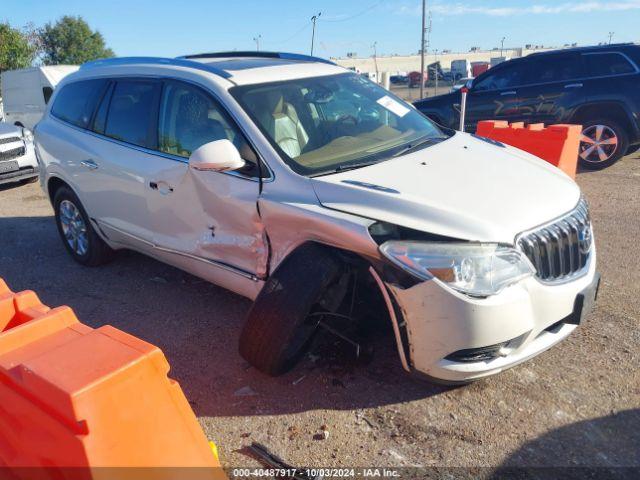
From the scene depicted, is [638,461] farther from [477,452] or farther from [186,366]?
[186,366]

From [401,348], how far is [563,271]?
0.97 meters

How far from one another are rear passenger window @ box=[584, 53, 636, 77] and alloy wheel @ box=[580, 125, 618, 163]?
853 millimetres

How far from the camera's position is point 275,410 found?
2.98 metres

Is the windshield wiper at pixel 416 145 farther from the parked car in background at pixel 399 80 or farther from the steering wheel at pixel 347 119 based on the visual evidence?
the parked car in background at pixel 399 80

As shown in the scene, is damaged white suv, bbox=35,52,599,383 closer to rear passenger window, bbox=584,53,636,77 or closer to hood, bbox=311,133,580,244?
hood, bbox=311,133,580,244

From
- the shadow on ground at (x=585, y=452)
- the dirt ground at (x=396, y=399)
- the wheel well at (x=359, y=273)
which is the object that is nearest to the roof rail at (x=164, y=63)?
the wheel well at (x=359, y=273)

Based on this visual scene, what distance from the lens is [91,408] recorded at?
1.58 metres

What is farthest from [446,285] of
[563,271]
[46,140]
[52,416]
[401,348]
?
[46,140]

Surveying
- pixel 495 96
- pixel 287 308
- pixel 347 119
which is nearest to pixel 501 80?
pixel 495 96

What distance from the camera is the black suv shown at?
26.5ft

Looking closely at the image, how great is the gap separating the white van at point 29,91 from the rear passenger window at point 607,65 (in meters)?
12.1

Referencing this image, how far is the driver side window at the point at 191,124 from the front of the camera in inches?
134

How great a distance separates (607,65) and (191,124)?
723 centimetres

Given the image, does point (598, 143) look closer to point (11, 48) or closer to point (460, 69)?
point (11, 48)
